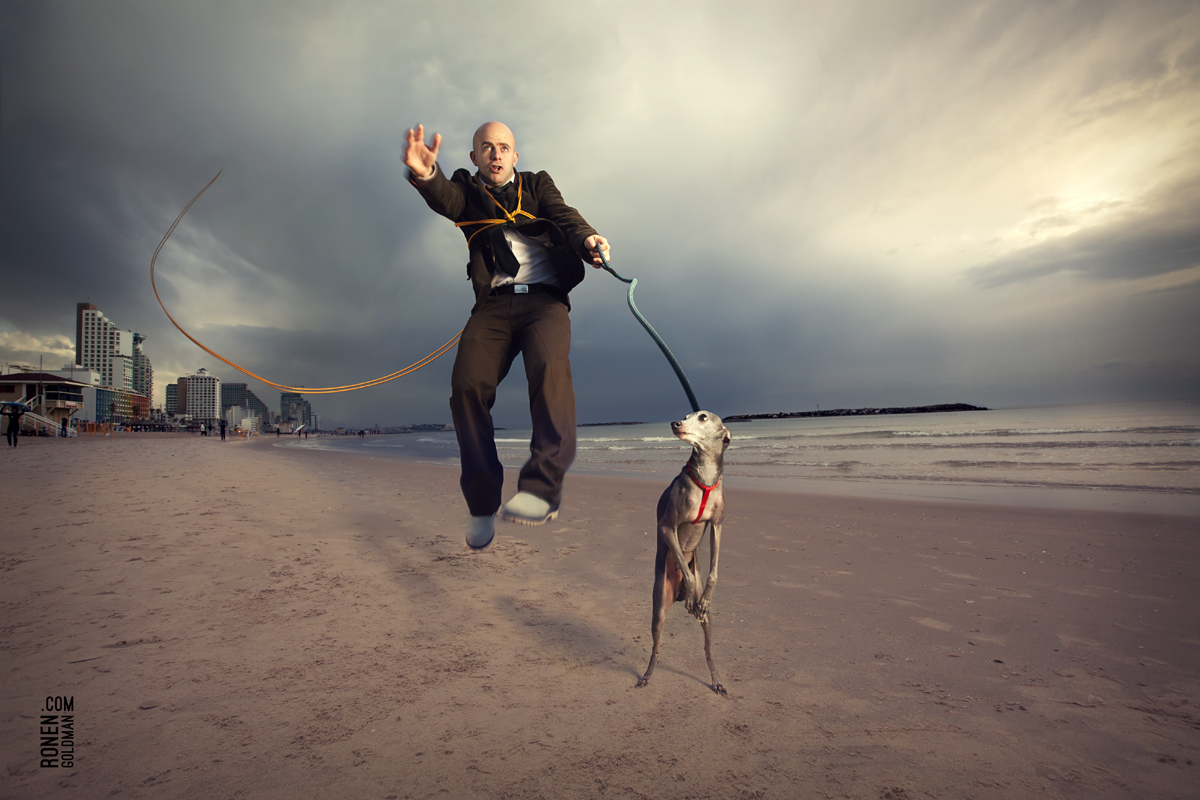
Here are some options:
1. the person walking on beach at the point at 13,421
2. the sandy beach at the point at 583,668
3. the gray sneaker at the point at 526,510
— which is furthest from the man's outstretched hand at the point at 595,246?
the person walking on beach at the point at 13,421

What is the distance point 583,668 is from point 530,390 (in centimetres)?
246

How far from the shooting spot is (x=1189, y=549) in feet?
22.9

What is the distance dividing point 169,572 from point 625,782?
5847mm

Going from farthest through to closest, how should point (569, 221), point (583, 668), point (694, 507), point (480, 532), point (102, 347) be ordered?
1. point (102, 347)
2. point (583, 668)
3. point (694, 507)
4. point (480, 532)
5. point (569, 221)

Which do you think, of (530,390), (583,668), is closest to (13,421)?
(583,668)

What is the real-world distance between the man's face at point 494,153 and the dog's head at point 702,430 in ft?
5.61

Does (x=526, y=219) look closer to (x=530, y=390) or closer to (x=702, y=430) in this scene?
(x=530, y=390)

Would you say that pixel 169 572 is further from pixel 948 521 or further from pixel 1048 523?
pixel 1048 523

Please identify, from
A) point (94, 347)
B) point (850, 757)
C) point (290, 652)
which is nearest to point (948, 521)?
point (850, 757)

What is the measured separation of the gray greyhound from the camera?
2908mm

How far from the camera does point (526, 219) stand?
9.05 ft

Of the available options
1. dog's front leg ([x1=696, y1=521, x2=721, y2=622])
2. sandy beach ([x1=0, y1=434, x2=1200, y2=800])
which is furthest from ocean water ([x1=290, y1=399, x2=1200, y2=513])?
dog's front leg ([x1=696, y1=521, x2=721, y2=622])

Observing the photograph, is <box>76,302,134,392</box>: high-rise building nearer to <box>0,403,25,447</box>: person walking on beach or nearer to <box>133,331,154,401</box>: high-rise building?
<box>133,331,154,401</box>: high-rise building

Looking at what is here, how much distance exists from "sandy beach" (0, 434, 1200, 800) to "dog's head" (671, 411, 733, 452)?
180cm
